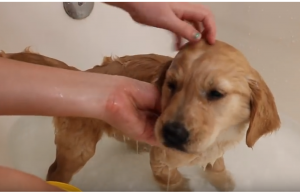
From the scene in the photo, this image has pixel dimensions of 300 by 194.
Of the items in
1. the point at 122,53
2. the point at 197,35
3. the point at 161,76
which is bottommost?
the point at 122,53

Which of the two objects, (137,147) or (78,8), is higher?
(78,8)

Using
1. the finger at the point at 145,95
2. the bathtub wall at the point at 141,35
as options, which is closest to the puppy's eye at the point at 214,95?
the finger at the point at 145,95

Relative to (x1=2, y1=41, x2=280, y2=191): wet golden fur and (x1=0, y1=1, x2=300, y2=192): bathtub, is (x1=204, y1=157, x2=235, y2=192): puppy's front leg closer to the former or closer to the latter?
(x1=0, y1=1, x2=300, y2=192): bathtub

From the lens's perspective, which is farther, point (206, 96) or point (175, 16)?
point (206, 96)

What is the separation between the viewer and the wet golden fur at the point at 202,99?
1.10m

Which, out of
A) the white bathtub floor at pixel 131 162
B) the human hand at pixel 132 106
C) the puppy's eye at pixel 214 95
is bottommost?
the white bathtub floor at pixel 131 162

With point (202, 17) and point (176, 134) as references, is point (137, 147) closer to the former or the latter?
point (176, 134)

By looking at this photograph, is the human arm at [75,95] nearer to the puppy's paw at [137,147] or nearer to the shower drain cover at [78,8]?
the puppy's paw at [137,147]

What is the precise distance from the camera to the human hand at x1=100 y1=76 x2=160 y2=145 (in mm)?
1244

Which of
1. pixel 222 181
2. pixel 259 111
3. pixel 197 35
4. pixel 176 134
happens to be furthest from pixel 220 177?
pixel 197 35

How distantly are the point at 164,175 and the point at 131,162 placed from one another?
301mm

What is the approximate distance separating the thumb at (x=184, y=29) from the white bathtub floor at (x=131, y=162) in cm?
79

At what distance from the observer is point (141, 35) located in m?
2.22

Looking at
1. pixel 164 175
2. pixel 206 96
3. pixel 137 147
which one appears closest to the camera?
pixel 206 96
